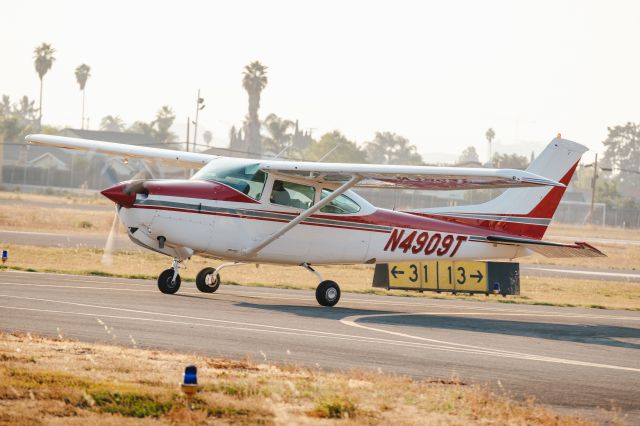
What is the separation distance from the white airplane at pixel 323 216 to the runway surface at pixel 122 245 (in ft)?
53.4

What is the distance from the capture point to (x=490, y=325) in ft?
61.4

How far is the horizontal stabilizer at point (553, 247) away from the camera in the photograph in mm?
20406

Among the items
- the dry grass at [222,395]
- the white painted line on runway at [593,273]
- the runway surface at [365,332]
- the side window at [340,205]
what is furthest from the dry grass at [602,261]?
the dry grass at [222,395]

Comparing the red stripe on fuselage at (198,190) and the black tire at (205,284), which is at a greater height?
the red stripe on fuselage at (198,190)

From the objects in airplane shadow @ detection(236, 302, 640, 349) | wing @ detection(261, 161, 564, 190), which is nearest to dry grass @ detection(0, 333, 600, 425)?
airplane shadow @ detection(236, 302, 640, 349)

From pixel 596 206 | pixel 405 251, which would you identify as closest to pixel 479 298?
pixel 405 251

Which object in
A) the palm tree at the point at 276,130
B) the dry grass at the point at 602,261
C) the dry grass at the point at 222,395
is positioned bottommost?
the dry grass at the point at 222,395

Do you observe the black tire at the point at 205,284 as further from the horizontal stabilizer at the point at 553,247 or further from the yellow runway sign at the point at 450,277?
the yellow runway sign at the point at 450,277

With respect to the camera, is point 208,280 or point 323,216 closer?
point 323,216

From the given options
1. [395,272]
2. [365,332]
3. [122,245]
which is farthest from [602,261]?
[365,332]

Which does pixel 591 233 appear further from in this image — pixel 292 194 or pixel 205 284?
pixel 292 194

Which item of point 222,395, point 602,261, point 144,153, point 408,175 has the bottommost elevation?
point 222,395

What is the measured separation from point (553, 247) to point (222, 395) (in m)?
13.1

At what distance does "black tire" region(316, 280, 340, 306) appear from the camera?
20.5 meters
